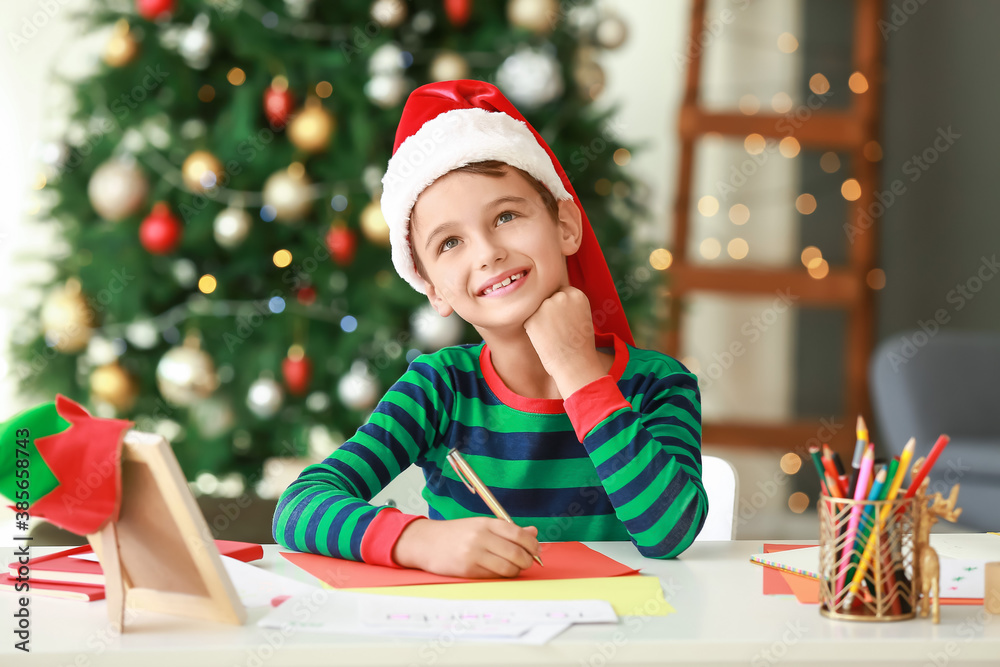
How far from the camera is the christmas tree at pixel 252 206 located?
7.75 ft

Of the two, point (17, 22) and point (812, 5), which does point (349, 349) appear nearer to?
point (17, 22)

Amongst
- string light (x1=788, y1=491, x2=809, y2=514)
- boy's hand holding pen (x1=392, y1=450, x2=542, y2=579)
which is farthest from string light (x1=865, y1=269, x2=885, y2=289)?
boy's hand holding pen (x1=392, y1=450, x2=542, y2=579)

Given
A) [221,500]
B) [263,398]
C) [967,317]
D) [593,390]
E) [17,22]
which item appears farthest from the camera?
[967,317]

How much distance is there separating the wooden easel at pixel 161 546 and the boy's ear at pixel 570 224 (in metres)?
0.63

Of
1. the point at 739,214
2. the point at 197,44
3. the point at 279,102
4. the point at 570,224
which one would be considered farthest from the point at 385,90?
the point at 739,214

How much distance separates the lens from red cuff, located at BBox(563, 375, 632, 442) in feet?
2.88

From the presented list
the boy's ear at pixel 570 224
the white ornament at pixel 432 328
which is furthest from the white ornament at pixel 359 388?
the boy's ear at pixel 570 224

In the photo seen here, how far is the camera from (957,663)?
1.92ft

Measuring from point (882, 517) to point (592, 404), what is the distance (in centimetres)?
31

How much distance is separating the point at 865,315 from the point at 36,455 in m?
3.01

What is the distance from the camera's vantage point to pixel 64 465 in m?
0.60

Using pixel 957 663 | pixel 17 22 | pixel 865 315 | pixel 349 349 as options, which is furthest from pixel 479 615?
pixel 17 22

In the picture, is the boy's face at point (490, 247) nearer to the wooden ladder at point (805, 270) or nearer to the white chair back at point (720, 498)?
the white chair back at point (720, 498)

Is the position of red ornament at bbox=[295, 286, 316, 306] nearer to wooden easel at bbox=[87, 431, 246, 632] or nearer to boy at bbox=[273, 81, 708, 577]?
boy at bbox=[273, 81, 708, 577]
